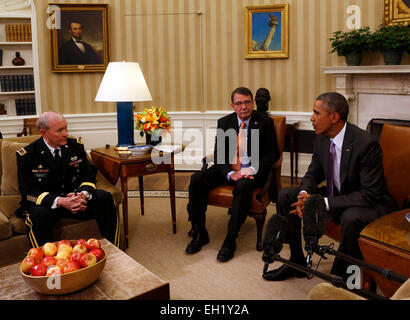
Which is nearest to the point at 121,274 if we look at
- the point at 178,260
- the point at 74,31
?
the point at 178,260

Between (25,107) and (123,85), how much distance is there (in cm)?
325

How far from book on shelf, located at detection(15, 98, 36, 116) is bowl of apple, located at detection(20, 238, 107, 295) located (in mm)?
4780

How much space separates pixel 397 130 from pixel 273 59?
122 inches

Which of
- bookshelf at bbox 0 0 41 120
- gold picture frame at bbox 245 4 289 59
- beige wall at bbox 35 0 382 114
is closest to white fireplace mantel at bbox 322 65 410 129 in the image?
beige wall at bbox 35 0 382 114

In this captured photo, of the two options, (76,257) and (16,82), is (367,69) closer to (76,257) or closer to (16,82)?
(76,257)

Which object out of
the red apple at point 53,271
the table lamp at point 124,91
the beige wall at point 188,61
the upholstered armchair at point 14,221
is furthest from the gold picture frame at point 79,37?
the red apple at point 53,271

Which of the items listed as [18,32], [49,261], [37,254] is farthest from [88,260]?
[18,32]

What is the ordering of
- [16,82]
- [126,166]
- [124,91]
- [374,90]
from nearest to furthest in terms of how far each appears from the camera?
[126,166]
[124,91]
[374,90]
[16,82]

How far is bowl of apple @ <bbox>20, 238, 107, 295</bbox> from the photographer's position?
2.16 m

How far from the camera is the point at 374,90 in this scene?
5.54 metres

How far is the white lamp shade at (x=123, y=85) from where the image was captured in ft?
13.1

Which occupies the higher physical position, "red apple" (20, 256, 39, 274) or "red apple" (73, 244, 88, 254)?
"red apple" (73, 244, 88, 254)

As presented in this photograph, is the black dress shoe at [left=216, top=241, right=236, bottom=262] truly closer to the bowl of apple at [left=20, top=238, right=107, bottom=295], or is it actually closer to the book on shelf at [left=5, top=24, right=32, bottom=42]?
the bowl of apple at [left=20, top=238, right=107, bottom=295]

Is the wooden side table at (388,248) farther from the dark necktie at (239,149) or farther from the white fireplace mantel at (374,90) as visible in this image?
the white fireplace mantel at (374,90)
